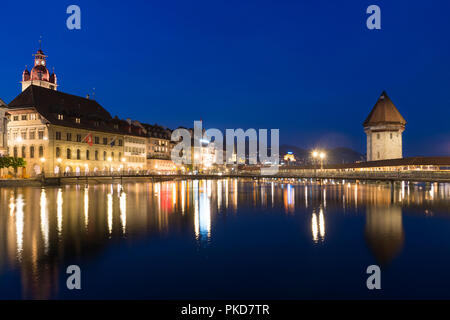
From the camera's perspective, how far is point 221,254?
17797 millimetres

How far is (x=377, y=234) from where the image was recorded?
22625 mm

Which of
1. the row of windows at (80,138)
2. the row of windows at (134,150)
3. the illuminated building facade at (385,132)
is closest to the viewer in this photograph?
the row of windows at (80,138)

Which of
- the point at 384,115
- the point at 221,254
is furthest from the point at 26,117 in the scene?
the point at 384,115

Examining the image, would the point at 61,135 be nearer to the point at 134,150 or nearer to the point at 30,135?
the point at 30,135

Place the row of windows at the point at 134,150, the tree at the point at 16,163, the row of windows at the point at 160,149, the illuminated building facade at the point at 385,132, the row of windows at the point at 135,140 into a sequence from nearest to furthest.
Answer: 1. the tree at the point at 16,163
2. the illuminated building facade at the point at 385,132
3. the row of windows at the point at 134,150
4. the row of windows at the point at 135,140
5. the row of windows at the point at 160,149

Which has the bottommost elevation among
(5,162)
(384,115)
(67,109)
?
(5,162)

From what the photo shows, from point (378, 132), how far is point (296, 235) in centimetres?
8494

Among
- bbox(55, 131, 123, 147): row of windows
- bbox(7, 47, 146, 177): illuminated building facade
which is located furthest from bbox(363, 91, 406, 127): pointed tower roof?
bbox(7, 47, 146, 177): illuminated building facade

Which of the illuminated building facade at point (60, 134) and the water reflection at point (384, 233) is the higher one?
the illuminated building facade at point (60, 134)

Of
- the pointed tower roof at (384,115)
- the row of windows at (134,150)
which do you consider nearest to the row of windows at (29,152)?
the row of windows at (134,150)

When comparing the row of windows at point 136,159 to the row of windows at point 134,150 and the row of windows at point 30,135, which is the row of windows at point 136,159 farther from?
the row of windows at point 30,135

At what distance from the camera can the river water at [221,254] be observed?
13016mm

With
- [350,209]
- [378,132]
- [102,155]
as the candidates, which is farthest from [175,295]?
[378,132]
